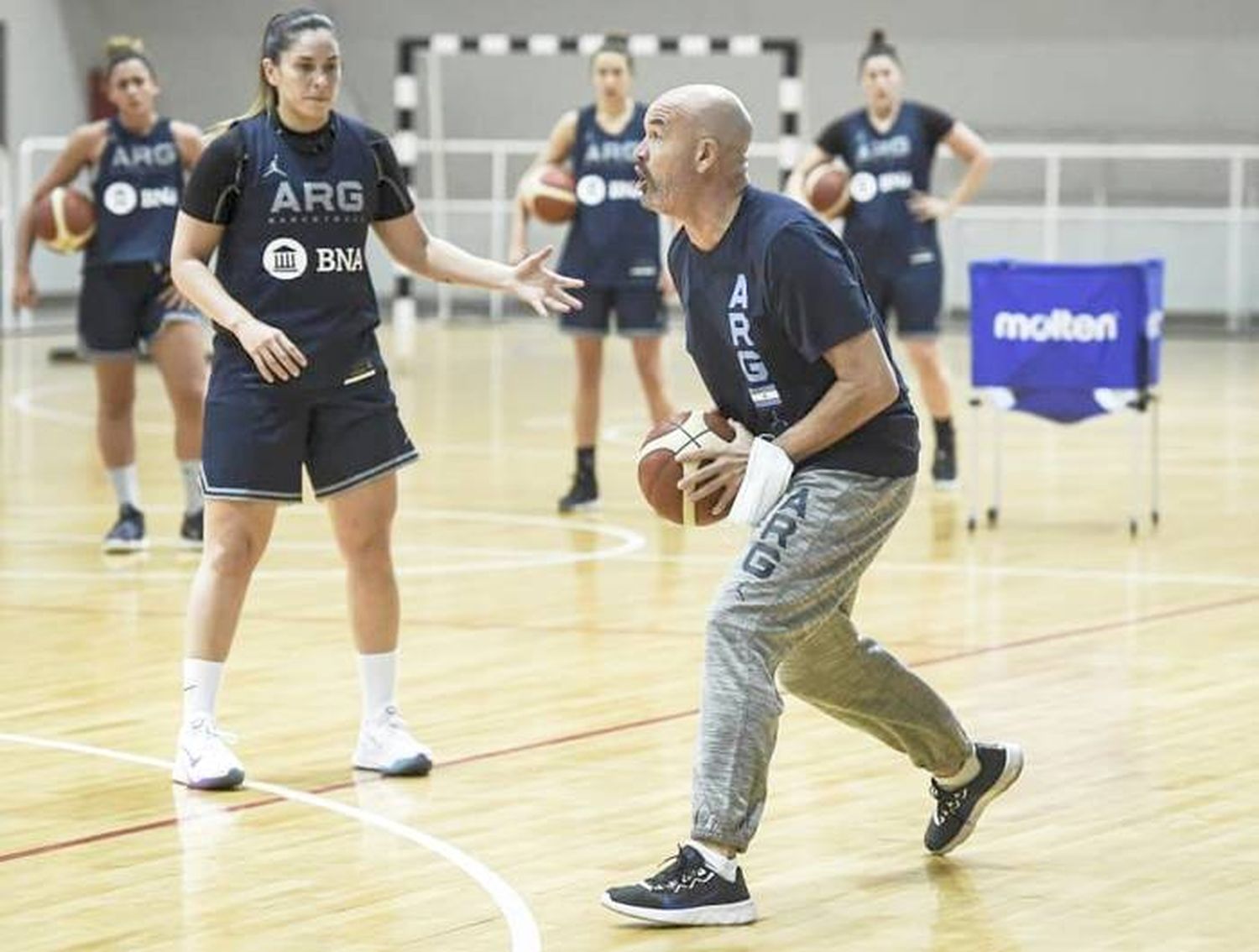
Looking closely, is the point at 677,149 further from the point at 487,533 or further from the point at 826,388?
the point at 487,533

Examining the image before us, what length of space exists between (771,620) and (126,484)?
606 centimetres

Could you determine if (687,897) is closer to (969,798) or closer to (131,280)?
(969,798)

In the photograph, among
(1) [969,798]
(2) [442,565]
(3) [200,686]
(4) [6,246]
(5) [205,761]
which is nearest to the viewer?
(1) [969,798]

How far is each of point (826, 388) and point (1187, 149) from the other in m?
19.3

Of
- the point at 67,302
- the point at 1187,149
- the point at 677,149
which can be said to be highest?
the point at 677,149

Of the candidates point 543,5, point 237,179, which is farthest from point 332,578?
point 543,5

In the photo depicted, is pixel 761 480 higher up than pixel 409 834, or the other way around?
pixel 761 480

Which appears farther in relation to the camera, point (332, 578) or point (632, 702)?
point (332, 578)

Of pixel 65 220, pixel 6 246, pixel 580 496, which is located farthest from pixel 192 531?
pixel 6 246

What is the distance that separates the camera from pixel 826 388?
530 centimetres

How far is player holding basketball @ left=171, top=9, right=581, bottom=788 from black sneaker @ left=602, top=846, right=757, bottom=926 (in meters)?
1.52

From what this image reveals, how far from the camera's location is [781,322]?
17.1 feet

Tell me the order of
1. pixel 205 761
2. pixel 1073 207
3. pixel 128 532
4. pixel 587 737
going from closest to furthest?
pixel 205 761 → pixel 587 737 → pixel 128 532 → pixel 1073 207

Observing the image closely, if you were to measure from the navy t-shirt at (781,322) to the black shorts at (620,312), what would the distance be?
6901 mm
